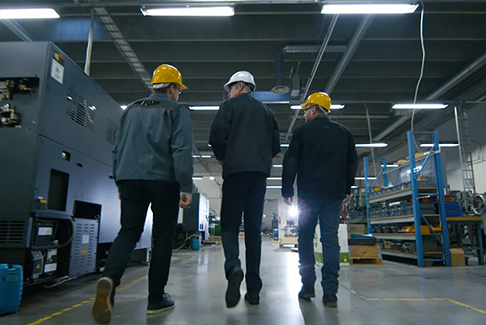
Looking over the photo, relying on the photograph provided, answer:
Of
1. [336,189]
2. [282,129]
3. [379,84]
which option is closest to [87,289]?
[336,189]

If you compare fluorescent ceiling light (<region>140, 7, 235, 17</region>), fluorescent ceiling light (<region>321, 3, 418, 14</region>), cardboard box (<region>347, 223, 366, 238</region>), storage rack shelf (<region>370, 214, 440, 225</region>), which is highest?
fluorescent ceiling light (<region>321, 3, 418, 14</region>)

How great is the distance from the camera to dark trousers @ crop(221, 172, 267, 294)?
7.88ft

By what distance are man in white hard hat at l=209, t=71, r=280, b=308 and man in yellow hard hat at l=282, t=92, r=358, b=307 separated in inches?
15.0

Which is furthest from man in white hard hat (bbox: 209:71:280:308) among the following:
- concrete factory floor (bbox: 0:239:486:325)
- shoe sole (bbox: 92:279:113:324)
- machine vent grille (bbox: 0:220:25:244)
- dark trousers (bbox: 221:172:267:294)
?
machine vent grille (bbox: 0:220:25:244)

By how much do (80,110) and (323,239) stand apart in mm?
2641

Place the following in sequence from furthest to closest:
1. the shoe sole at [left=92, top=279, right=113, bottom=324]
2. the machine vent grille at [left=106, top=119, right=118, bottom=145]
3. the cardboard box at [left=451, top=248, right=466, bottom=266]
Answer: the cardboard box at [left=451, top=248, right=466, bottom=266] → the machine vent grille at [left=106, top=119, right=118, bottom=145] → the shoe sole at [left=92, top=279, right=113, bottom=324]

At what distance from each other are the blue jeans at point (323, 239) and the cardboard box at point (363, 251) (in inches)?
142

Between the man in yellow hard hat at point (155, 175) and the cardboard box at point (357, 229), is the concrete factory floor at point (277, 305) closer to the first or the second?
the man in yellow hard hat at point (155, 175)

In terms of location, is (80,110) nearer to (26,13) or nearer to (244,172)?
(244,172)

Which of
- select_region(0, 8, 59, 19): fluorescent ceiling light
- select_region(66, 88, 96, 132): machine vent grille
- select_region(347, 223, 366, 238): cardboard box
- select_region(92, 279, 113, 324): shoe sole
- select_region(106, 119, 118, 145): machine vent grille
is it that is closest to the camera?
select_region(92, 279, 113, 324): shoe sole

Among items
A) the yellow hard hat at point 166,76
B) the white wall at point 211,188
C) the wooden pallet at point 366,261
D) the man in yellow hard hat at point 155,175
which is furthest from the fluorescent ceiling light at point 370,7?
the white wall at point 211,188

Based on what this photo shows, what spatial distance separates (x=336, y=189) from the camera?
104 inches

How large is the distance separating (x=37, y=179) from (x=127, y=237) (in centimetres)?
105

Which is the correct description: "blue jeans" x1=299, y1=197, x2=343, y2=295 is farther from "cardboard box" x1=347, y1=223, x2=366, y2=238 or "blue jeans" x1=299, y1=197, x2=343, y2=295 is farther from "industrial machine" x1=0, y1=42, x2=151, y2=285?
"cardboard box" x1=347, y1=223, x2=366, y2=238
